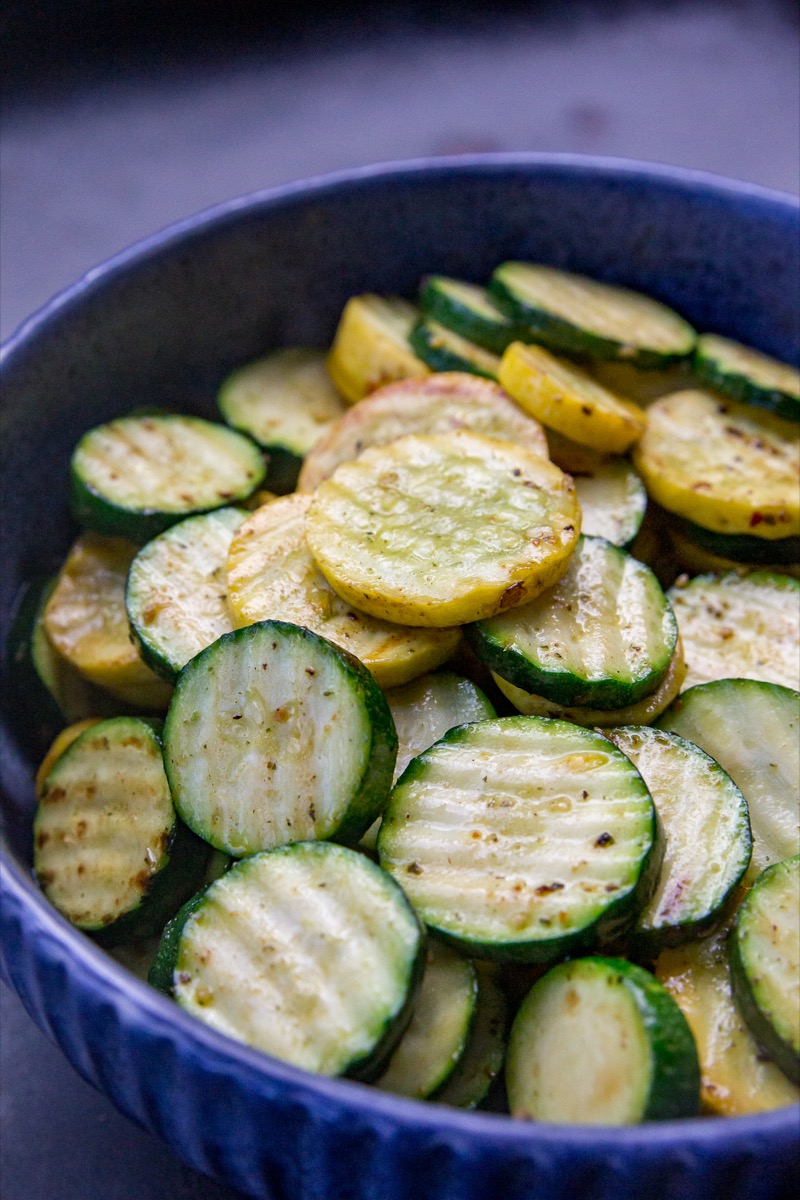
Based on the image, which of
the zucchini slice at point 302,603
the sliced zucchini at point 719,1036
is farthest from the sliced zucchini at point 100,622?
the sliced zucchini at point 719,1036

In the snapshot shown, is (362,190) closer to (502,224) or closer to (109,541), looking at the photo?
(502,224)

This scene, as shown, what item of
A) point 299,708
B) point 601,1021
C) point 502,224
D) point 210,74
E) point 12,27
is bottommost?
point 601,1021

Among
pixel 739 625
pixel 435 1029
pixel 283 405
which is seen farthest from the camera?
pixel 283 405

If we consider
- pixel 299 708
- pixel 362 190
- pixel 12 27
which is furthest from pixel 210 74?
pixel 299 708

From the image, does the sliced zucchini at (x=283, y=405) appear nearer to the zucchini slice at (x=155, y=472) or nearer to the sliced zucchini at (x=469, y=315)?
the zucchini slice at (x=155, y=472)

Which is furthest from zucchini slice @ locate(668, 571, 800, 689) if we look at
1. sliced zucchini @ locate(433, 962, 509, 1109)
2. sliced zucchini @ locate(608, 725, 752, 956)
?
sliced zucchini @ locate(433, 962, 509, 1109)

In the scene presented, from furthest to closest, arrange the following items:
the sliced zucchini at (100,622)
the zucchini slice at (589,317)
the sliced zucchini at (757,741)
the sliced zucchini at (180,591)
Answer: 1. the zucchini slice at (589,317)
2. the sliced zucchini at (100,622)
3. the sliced zucchini at (180,591)
4. the sliced zucchini at (757,741)

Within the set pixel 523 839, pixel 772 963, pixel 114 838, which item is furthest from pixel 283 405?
pixel 772 963

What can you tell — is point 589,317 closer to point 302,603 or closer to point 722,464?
point 722,464
